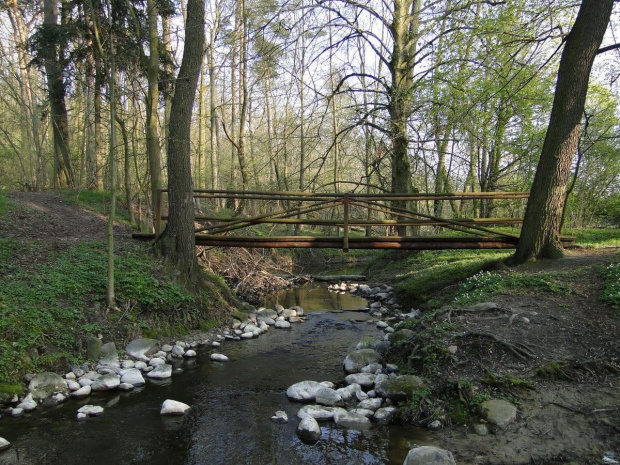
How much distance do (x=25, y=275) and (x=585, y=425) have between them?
738 cm

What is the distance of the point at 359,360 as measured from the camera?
5828 mm

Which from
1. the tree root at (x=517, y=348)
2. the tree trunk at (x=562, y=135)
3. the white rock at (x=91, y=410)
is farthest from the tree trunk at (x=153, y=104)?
the tree trunk at (x=562, y=135)

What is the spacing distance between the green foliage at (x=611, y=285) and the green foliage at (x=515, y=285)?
432mm

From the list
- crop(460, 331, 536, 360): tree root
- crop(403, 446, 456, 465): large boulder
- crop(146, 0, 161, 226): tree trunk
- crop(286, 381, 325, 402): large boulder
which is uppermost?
crop(146, 0, 161, 226): tree trunk

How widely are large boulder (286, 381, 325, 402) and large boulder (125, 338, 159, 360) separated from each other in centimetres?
248

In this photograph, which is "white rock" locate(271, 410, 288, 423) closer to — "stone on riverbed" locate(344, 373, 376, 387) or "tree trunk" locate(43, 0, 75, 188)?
"stone on riverbed" locate(344, 373, 376, 387)

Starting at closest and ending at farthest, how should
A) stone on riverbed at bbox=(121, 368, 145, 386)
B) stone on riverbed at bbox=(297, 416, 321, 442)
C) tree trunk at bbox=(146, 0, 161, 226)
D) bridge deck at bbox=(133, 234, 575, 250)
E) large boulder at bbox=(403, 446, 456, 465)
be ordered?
large boulder at bbox=(403, 446, 456, 465), stone on riverbed at bbox=(297, 416, 321, 442), stone on riverbed at bbox=(121, 368, 145, 386), bridge deck at bbox=(133, 234, 575, 250), tree trunk at bbox=(146, 0, 161, 226)

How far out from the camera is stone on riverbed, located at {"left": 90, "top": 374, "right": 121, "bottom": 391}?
5.09m

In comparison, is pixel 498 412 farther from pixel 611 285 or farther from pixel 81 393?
pixel 81 393

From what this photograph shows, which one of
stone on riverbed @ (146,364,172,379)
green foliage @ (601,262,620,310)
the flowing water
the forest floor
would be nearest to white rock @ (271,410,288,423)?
the flowing water

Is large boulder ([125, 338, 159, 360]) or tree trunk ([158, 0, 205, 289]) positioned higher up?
tree trunk ([158, 0, 205, 289])

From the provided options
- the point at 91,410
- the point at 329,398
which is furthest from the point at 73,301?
the point at 329,398

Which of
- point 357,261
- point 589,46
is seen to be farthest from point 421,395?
point 357,261

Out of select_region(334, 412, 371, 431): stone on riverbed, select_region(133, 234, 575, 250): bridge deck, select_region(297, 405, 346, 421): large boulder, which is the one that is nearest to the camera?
select_region(334, 412, 371, 431): stone on riverbed
